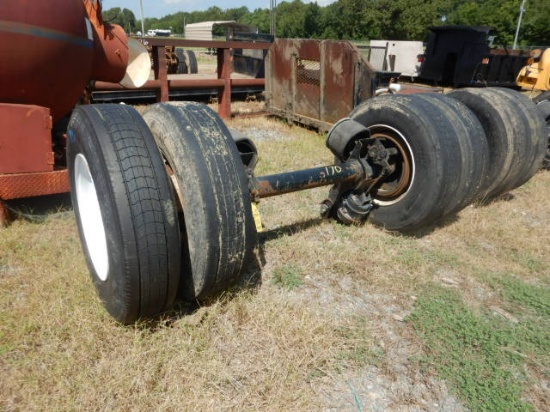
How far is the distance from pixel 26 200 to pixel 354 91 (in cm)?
446

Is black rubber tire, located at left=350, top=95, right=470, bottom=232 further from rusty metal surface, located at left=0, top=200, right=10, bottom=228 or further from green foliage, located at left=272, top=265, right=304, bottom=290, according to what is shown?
rusty metal surface, located at left=0, top=200, right=10, bottom=228

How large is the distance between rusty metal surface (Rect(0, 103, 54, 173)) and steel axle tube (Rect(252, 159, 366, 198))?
1.87 metres

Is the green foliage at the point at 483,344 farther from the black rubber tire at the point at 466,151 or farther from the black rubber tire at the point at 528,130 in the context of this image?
the black rubber tire at the point at 528,130

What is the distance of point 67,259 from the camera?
2.91m

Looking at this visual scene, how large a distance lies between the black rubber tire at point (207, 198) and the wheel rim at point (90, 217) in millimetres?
479

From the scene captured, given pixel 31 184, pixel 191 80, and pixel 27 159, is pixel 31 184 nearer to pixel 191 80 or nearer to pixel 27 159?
pixel 27 159

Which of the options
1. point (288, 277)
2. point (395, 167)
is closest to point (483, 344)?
point (288, 277)

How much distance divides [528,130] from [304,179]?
236 centimetres

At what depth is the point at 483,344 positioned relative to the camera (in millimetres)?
2262

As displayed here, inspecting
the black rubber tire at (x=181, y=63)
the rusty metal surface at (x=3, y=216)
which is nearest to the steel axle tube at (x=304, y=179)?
the rusty metal surface at (x=3, y=216)

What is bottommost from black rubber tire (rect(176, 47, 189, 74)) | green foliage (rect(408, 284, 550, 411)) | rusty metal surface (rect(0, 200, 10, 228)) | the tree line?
green foliage (rect(408, 284, 550, 411))

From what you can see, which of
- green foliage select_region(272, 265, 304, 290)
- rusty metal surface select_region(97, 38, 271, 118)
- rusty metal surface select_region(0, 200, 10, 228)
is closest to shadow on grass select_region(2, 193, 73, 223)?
rusty metal surface select_region(0, 200, 10, 228)

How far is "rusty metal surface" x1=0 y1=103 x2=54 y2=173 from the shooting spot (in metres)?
3.21

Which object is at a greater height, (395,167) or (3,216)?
A: (395,167)
